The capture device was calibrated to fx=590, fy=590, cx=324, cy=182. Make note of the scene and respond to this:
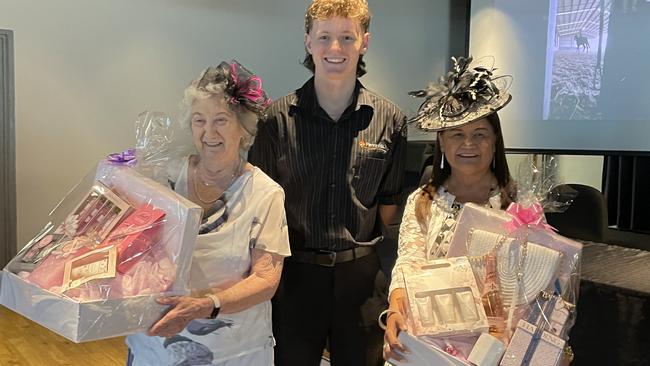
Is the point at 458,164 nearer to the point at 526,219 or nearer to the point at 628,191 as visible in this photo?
the point at 526,219

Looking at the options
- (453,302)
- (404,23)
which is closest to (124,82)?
(404,23)

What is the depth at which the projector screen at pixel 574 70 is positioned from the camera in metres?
4.16

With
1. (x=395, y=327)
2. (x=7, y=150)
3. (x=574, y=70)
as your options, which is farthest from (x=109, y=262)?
(x=574, y=70)

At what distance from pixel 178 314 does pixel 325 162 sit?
0.74m

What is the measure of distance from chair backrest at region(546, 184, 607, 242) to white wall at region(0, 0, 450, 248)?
244 centimetres

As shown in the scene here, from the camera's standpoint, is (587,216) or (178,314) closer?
(178,314)

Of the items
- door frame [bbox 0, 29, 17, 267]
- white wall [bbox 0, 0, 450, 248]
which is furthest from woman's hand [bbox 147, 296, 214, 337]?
door frame [bbox 0, 29, 17, 267]

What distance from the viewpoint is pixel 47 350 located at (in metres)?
3.47

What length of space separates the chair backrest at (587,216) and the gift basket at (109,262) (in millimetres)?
2321

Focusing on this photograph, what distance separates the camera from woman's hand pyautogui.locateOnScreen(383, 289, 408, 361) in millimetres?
1352

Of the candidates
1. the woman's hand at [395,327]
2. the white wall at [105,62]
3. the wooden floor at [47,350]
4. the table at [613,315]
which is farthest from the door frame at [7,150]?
the table at [613,315]

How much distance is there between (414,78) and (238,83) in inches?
200

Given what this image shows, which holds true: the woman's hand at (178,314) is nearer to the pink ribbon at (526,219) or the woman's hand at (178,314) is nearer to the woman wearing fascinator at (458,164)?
the woman wearing fascinator at (458,164)

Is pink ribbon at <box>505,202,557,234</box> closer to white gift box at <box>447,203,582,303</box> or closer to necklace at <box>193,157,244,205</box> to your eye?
white gift box at <box>447,203,582,303</box>
